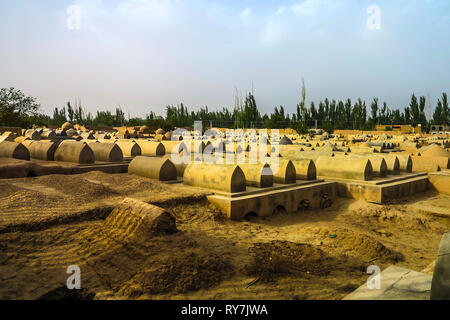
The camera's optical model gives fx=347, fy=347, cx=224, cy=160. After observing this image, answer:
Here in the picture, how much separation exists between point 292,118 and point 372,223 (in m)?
51.7

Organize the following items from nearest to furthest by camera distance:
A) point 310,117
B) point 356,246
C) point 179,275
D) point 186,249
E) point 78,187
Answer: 1. point 179,275
2. point 186,249
3. point 356,246
4. point 78,187
5. point 310,117

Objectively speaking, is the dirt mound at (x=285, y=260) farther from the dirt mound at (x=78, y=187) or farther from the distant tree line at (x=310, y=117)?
the distant tree line at (x=310, y=117)

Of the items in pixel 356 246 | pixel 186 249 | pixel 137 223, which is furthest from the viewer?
pixel 356 246

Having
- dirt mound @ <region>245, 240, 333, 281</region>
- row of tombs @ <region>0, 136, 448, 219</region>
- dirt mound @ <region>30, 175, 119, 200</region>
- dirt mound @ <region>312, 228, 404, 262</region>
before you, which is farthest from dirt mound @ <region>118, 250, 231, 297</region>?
dirt mound @ <region>30, 175, 119, 200</region>

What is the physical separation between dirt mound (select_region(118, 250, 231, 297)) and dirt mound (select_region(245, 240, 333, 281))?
516 millimetres

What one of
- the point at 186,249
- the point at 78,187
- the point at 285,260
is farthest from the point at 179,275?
the point at 78,187

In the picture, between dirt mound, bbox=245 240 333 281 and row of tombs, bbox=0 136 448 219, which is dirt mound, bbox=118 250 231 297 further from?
row of tombs, bbox=0 136 448 219

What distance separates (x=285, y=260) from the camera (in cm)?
547

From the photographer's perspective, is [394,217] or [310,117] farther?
[310,117]

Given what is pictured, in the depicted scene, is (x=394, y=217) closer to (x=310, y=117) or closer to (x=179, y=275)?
(x=179, y=275)

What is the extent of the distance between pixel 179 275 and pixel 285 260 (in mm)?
1819

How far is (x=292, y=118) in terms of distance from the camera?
194ft
